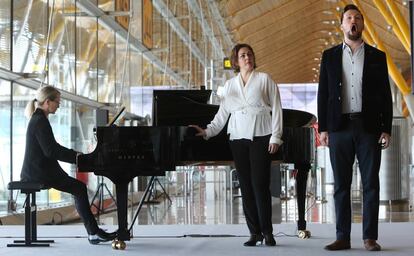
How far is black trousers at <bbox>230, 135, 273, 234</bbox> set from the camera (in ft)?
16.9

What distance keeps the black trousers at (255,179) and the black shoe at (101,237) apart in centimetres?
109

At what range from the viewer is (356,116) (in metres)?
4.74

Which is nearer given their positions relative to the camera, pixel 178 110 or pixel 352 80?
pixel 352 80

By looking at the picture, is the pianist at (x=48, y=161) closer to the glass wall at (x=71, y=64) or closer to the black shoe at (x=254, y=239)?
the glass wall at (x=71, y=64)

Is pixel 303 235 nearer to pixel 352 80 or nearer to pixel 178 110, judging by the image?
pixel 178 110

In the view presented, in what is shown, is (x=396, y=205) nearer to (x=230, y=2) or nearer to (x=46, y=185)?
(x=46, y=185)

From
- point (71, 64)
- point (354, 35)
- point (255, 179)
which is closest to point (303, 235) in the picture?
point (255, 179)

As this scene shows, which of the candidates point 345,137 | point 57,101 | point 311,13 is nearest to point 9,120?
point 57,101

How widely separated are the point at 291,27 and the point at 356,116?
2795 cm

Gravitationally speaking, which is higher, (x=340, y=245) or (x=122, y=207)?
(x=122, y=207)

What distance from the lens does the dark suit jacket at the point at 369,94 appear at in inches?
186

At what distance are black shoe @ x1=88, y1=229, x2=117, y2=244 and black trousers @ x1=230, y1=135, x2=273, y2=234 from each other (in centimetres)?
109

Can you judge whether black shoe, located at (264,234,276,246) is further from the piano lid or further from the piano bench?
the piano bench

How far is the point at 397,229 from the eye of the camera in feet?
21.9
